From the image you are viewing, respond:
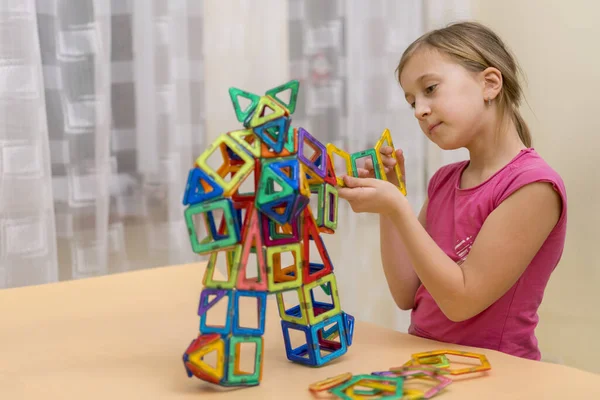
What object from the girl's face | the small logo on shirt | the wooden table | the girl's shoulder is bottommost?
the wooden table

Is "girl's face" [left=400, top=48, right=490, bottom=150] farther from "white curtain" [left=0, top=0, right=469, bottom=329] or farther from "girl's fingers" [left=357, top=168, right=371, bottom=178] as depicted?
"white curtain" [left=0, top=0, right=469, bottom=329]

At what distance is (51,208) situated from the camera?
4.89 ft

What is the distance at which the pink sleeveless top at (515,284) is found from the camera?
96cm

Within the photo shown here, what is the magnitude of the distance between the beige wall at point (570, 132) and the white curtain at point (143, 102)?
0.34m

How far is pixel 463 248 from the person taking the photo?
1010mm

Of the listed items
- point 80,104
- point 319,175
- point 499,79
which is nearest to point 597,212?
point 499,79

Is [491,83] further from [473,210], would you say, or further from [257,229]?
[257,229]

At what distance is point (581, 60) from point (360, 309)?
854 millimetres

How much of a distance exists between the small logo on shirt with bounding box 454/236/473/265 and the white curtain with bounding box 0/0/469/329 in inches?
31.6

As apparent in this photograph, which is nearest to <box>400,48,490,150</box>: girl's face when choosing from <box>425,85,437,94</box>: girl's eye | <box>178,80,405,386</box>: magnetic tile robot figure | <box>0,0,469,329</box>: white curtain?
<box>425,85,437,94</box>: girl's eye

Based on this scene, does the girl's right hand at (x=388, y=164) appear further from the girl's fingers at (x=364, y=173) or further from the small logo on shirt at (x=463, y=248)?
the small logo on shirt at (x=463, y=248)

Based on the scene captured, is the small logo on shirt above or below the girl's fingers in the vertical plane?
below

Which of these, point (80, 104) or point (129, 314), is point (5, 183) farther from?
point (129, 314)

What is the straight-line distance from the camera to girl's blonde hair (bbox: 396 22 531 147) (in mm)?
1012
